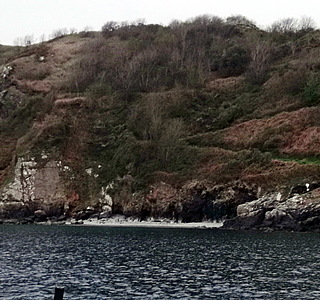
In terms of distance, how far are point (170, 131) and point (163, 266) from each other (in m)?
57.9

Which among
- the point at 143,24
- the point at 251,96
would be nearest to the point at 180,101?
the point at 251,96

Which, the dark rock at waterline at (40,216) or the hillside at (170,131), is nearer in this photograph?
the hillside at (170,131)

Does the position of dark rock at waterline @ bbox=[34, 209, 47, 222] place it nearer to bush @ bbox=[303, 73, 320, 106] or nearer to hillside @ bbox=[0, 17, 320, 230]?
hillside @ bbox=[0, 17, 320, 230]

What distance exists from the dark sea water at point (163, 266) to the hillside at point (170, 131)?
17931 millimetres

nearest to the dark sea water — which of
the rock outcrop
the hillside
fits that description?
the rock outcrop

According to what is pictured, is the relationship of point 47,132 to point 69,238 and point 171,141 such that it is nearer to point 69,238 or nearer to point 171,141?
point 171,141

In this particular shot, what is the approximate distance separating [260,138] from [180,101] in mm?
26721

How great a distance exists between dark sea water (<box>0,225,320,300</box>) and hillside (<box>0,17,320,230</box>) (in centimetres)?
1793

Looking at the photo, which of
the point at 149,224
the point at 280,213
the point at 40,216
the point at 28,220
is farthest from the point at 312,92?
the point at 28,220

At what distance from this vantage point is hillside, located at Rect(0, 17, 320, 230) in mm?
82500

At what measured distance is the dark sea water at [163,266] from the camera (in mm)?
32281

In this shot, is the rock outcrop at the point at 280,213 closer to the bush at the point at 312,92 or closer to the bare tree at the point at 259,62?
the bush at the point at 312,92

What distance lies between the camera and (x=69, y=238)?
63906 millimetres

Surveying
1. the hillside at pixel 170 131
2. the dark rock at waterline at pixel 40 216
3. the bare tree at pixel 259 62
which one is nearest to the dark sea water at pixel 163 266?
the hillside at pixel 170 131
